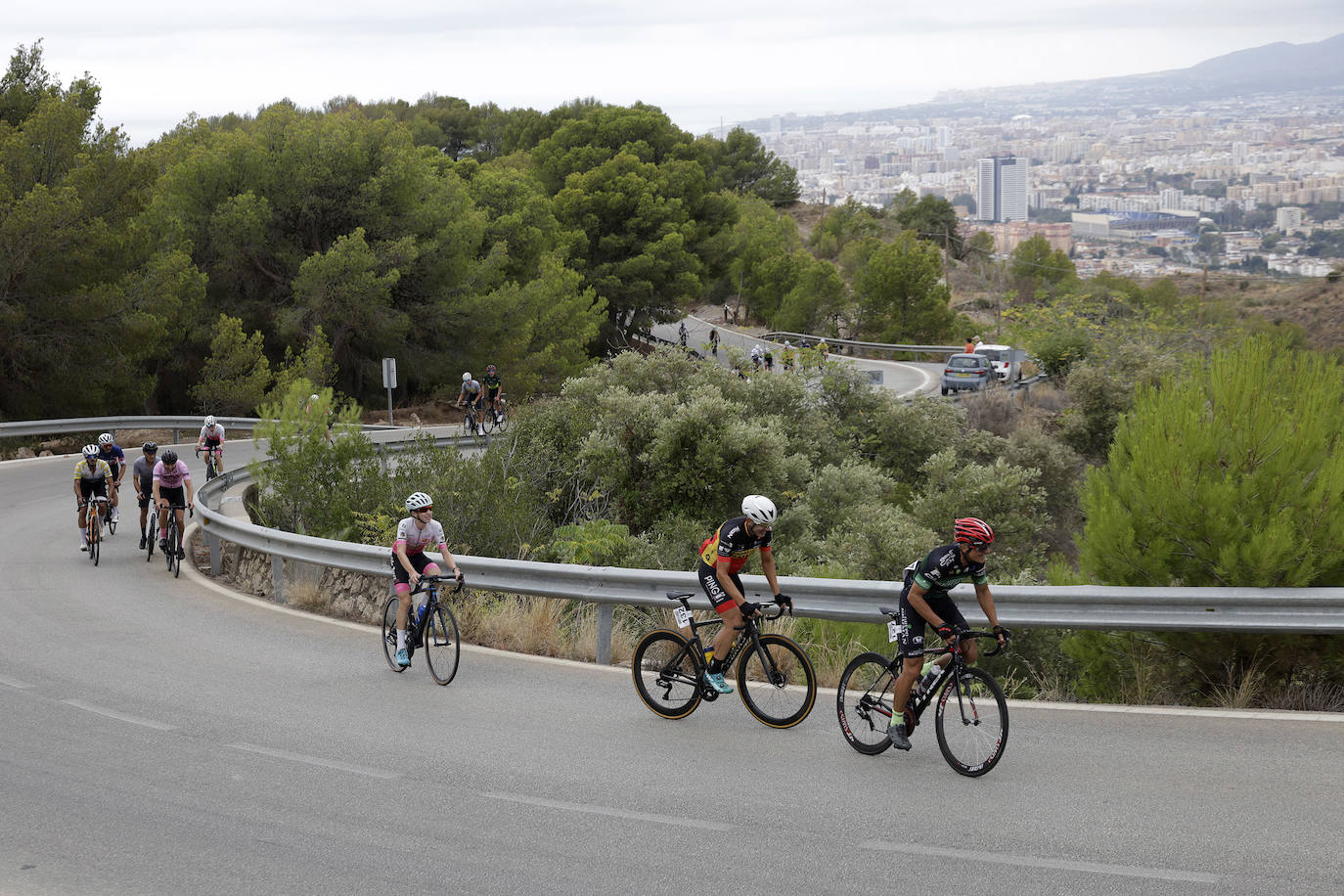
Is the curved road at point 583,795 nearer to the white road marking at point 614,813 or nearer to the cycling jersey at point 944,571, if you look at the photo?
the white road marking at point 614,813

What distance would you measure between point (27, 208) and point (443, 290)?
1493cm

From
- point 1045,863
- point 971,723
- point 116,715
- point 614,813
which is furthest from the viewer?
point 116,715

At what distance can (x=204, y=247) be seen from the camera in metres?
38.2

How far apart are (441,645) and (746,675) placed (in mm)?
2690

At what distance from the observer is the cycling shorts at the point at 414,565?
9930 millimetres

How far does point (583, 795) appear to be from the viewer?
7.06 m

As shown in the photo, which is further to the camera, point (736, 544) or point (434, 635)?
point (434, 635)

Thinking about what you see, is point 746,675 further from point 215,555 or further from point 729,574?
point 215,555

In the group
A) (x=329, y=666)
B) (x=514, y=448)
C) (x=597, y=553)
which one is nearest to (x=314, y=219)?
(x=514, y=448)

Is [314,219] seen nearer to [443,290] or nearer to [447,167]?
[443,290]

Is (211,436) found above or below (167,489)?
above

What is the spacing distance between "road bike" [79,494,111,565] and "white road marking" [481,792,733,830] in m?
11.7

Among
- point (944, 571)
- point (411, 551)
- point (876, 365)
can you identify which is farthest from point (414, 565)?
point (876, 365)

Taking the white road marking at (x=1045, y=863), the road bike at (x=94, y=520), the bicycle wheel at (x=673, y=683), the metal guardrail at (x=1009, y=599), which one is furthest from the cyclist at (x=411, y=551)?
the road bike at (x=94, y=520)
